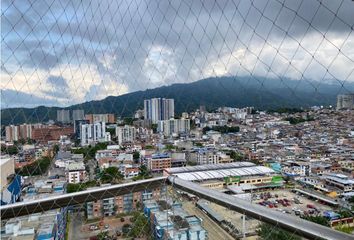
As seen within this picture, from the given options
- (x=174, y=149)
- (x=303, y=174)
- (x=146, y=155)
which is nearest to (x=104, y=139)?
(x=146, y=155)

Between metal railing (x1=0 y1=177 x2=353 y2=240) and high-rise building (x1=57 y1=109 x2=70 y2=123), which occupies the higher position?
high-rise building (x1=57 y1=109 x2=70 y2=123)

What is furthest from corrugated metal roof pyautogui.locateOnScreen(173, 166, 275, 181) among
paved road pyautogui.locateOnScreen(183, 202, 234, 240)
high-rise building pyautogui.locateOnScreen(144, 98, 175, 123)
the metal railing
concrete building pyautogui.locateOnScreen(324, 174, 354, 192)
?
the metal railing

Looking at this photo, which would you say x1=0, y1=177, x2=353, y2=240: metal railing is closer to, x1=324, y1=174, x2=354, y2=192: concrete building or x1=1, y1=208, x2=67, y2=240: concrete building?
x1=1, y1=208, x2=67, y2=240: concrete building

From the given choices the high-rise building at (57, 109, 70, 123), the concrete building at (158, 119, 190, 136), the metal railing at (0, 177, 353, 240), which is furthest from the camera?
the concrete building at (158, 119, 190, 136)

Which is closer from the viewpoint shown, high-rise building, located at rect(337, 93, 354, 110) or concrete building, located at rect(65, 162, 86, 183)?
high-rise building, located at rect(337, 93, 354, 110)

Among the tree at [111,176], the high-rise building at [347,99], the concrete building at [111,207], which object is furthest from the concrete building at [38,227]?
the tree at [111,176]

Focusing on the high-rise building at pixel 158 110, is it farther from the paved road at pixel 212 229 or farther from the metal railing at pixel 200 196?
the metal railing at pixel 200 196
